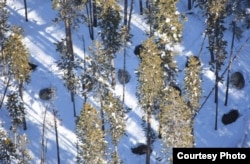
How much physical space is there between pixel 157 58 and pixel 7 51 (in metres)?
16.2

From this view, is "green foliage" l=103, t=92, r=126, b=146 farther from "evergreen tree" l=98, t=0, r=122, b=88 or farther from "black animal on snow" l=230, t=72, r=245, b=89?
"black animal on snow" l=230, t=72, r=245, b=89

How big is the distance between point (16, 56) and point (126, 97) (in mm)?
12547

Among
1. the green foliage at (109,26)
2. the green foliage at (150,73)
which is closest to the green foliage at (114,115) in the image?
the green foliage at (150,73)

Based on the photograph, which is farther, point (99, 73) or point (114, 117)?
point (99, 73)

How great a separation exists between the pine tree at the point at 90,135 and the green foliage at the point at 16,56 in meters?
12.4

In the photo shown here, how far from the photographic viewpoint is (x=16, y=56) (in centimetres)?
4591

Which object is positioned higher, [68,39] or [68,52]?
[68,39]

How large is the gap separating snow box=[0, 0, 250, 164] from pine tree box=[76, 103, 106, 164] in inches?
412

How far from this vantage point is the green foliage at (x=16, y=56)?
150 feet

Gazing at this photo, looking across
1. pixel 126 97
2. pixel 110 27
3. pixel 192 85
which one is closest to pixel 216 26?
pixel 192 85

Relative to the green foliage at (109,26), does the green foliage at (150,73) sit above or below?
below

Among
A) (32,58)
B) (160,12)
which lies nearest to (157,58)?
(160,12)

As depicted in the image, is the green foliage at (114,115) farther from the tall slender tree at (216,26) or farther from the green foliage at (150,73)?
the tall slender tree at (216,26)

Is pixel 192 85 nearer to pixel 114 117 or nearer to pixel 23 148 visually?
pixel 114 117
